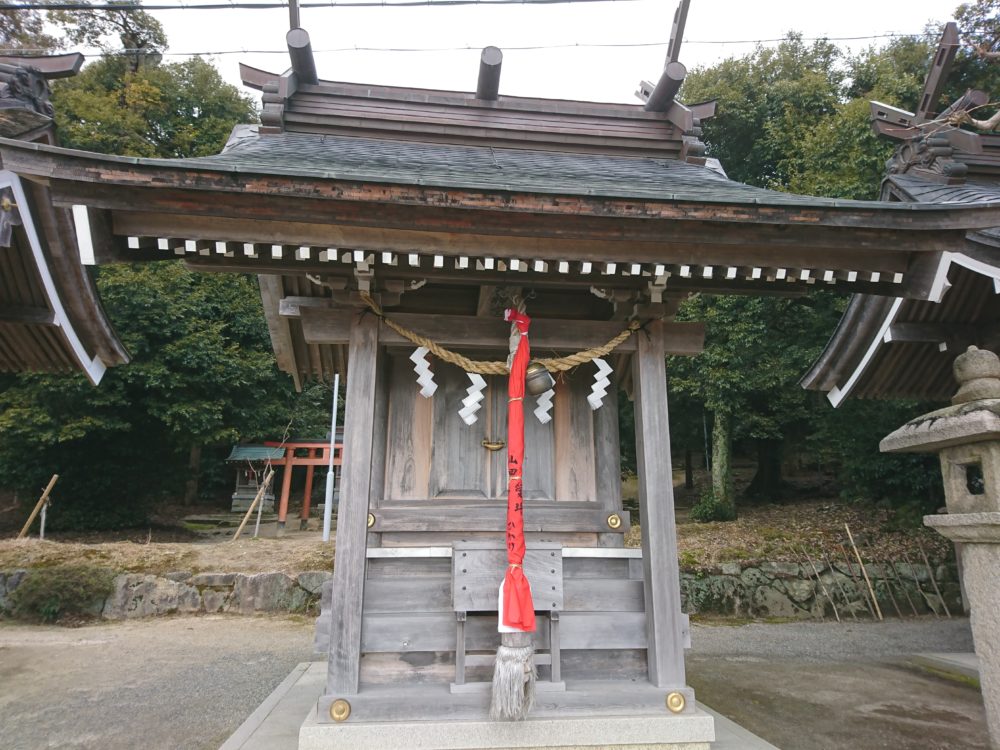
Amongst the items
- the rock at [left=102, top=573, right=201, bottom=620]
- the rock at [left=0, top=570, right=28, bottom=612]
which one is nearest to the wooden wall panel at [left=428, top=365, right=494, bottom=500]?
the rock at [left=102, top=573, right=201, bottom=620]

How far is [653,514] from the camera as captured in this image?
414cm

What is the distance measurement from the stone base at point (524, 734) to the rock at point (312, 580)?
722 cm

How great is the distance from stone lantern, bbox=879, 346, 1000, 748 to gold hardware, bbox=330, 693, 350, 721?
4.17m

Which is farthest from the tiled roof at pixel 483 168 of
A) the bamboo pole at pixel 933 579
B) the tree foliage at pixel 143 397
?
the tree foliage at pixel 143 397

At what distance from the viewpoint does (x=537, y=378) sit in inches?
168

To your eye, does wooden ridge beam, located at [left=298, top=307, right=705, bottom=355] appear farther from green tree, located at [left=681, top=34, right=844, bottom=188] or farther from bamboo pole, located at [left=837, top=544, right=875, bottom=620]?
green tree, located at [left=681, top=34, right=844, bottom=188]

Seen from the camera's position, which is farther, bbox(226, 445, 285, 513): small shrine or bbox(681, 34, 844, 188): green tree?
bbox(681, 34, 844, 188): green tree

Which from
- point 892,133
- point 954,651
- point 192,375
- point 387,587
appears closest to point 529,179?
point 387,587

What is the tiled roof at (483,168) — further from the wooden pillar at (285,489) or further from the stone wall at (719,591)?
the wooden pillar at (285,489)

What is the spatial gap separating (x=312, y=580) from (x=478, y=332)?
8037 mm

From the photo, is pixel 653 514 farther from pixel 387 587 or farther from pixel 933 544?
pixel 933 544

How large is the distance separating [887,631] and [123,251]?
11.6 meters

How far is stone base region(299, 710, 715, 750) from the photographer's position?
353 cm

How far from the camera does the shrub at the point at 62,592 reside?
962cm
